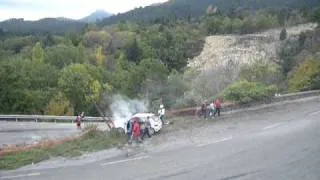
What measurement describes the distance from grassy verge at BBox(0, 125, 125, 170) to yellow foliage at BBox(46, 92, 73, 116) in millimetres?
48739

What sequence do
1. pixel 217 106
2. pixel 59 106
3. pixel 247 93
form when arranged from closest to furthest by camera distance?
pixel 217 106
pixel 247 93
pixel 59 106

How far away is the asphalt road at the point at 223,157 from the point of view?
754 inches

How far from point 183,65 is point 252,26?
35.4 meters

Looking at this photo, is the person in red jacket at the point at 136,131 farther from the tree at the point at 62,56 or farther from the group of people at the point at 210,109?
the tree at the point at 62,56

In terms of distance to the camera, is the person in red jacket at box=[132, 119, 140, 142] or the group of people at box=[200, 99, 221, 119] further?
the group of people at box=[200, 99, 221, 119]

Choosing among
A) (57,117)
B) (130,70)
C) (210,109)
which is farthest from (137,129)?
(130,70)

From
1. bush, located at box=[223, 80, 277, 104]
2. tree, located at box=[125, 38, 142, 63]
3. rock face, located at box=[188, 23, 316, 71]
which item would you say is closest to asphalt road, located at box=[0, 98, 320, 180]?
bush, located at box=[223, 80, 277, 104]

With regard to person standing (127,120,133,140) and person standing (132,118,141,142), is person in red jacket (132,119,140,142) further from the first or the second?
person standing (127,120,133,140)

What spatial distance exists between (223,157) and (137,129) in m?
5.63

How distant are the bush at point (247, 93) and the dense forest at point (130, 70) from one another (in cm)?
7

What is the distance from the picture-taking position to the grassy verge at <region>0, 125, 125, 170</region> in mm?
22719

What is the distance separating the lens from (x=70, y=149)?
81.1ft

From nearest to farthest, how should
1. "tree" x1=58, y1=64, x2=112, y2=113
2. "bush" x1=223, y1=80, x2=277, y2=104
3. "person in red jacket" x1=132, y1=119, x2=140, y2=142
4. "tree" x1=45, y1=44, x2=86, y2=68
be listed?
"person in red jacket" x1=132, y1=119, x2=140, y2=142 → "bush" x1=223, y1=80, x2=277, y2=104 → "tree" x1=58, y1=64, x2=112, y2=113 → "tree" x1=45, y1=44, x2=86, y2=68

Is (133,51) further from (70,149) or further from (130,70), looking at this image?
(70,149)
